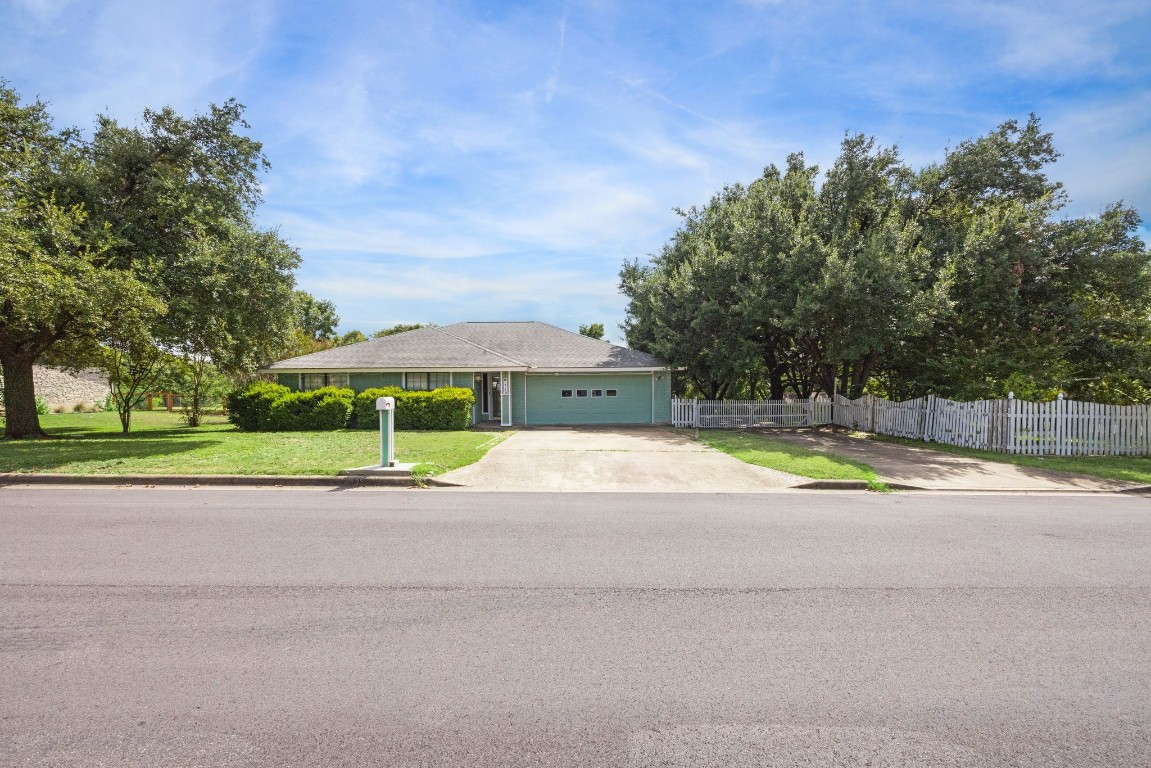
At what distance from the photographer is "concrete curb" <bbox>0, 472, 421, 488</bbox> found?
32.6 feet

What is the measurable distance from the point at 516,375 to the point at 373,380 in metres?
5.85

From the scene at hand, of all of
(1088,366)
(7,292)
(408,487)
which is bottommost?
(408,487)

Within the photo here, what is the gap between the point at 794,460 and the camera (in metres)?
12.5

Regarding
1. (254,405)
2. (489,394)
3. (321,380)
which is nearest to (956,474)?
(489,394)

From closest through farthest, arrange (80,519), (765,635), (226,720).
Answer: (226,720) → (765,635) → (80,519)

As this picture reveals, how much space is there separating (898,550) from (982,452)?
11052 mm

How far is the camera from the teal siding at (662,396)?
2439 centimetres

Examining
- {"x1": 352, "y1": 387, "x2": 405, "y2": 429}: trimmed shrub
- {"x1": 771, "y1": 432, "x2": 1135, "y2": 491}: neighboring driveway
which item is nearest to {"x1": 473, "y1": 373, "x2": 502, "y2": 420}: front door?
{"x1": 352, "y1": 387, "x2": 405, "y2": 429}: trimmed shrub

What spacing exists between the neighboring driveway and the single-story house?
977cm

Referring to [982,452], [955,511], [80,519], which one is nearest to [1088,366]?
[982,452]

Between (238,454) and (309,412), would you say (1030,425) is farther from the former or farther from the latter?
(309,412)

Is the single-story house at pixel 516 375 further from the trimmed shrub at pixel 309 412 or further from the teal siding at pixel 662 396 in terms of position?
the trimmed shrub at pixel 309 412

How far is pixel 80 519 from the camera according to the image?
7.14 m

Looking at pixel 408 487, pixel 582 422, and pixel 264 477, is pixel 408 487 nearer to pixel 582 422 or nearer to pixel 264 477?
pixel 264 477
